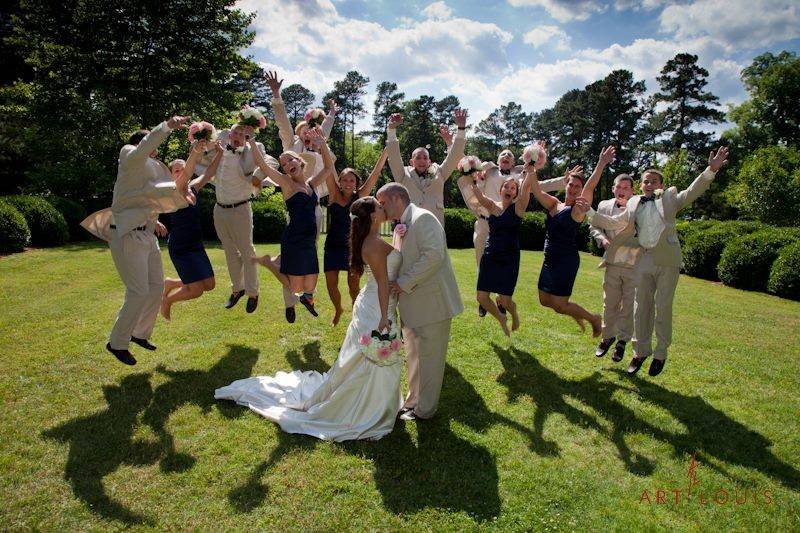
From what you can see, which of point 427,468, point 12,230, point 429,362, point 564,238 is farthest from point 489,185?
point 12,230

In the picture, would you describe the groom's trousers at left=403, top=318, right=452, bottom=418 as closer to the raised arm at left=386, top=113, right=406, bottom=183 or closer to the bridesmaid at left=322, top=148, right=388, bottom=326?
the bridesmaid at left=322, top=148, right=388, bottom=326

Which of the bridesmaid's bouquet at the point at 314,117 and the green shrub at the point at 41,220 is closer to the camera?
the bridesmaid's bouquet at the point at 314,117

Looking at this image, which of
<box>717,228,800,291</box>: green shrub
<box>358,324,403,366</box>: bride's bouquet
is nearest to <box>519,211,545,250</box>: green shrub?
<box>717,228,800,291</box>: green shrub

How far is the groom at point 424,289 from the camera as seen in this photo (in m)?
4.71

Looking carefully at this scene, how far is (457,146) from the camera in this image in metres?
7.31

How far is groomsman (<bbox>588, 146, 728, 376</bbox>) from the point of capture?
19.6 feet

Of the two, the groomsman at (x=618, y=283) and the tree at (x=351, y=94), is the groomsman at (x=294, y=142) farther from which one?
the tree at (x=351, y=94)

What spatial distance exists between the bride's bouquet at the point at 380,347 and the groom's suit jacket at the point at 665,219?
11.8 ft

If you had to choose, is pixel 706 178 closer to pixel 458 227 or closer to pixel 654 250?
pixel 654 250

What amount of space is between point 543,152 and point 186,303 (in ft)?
23.9

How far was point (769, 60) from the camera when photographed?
4450 cm

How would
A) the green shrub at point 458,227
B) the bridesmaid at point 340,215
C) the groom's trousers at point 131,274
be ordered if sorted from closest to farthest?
the groom's trousers at point 131,274 → the bridesmaid at point 340,215 → the green shrub at point 458,227

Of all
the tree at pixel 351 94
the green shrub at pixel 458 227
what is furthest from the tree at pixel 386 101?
the green shrub at pixel 458 227

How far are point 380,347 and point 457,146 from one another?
4.01 meters
